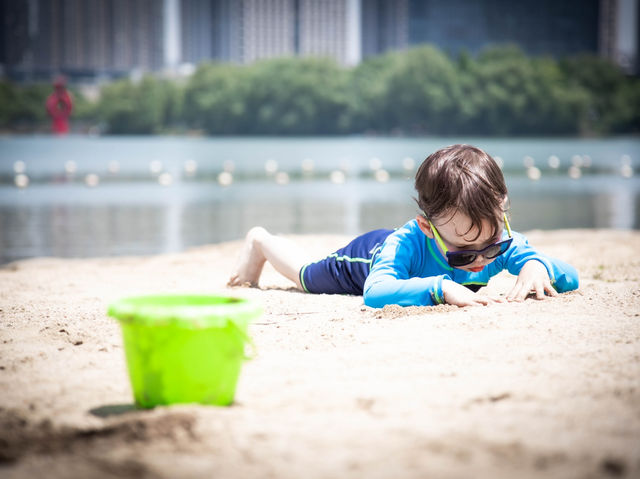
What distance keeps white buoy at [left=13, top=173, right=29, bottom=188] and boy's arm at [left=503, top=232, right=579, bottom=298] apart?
17.1 meters

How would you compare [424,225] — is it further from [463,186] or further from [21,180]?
[21,180]

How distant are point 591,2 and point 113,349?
208m

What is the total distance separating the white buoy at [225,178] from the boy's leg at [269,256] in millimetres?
15330

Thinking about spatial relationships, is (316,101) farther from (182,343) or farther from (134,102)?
(182,343)

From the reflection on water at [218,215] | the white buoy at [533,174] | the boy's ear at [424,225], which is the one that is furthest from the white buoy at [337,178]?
the boy's ear at [424,225]

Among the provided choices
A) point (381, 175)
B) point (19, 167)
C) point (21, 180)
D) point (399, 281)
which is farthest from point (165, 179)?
point (399, 281)

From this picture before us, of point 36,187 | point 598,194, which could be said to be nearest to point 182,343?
point 598,194

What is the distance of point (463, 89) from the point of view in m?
85.1

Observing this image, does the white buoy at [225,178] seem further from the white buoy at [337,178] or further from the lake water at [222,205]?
the white buoy at [337,178]

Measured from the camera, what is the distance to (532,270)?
168 inches

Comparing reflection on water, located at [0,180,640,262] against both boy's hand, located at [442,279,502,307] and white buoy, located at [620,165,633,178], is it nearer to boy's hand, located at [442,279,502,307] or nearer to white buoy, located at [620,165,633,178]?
white buoy, located at [620,165,633,178]

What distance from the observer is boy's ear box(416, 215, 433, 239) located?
4086 mm

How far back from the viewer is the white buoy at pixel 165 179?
2065 centimetres

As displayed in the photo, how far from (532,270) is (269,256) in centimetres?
175
